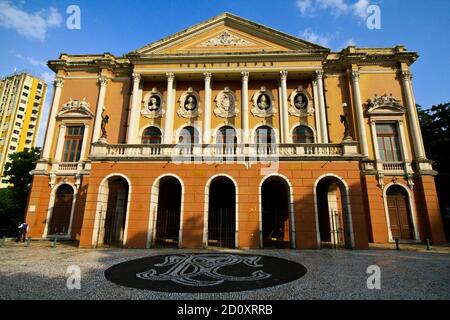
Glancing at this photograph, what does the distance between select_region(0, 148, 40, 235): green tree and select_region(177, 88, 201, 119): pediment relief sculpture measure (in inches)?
810

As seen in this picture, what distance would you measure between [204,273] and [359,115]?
1828 centimetres

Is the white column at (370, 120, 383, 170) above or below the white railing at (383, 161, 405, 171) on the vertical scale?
above

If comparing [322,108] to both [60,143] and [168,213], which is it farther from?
[60,143]

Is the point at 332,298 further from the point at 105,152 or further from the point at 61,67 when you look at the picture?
the point at 61,67

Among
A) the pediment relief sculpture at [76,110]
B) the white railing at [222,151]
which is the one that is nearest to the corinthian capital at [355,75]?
the white railing at [222,151]

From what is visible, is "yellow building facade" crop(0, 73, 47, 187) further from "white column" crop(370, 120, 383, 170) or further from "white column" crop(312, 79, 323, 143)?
"white column" crop(370, 120, 383, 170)

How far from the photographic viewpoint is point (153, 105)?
22.0 meters

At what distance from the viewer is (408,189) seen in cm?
1847

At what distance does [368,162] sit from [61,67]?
2776 centimetres

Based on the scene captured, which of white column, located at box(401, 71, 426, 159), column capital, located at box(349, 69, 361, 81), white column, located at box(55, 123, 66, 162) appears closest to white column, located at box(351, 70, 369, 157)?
column capital, located at box(349, 69, 361, 81)

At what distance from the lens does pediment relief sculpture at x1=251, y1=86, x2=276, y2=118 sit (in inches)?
841

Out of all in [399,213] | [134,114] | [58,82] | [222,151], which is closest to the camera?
[222,151]

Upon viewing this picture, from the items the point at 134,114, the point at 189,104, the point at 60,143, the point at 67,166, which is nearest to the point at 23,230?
the point at 67,166

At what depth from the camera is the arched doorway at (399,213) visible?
18.1m
